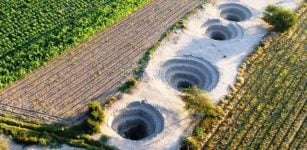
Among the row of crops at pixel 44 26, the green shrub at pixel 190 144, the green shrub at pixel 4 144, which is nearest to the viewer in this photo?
the green shrub at pixel 4 144

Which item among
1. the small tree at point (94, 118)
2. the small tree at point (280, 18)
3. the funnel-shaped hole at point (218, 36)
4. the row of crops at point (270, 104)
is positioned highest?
the small tree at point (280, 18)

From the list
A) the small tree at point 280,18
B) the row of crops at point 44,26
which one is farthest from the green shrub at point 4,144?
the small tree at point 280,18

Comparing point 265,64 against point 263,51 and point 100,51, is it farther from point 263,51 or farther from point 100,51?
point 100,51

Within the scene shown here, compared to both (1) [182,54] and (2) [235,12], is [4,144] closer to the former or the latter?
(1) [182,54]

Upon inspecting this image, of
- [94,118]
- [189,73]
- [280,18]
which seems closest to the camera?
[94,118]

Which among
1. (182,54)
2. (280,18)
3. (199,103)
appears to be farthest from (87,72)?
(280,18)

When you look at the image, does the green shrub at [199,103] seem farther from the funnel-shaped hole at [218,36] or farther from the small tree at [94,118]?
the funnel-shaped hole at [218,36]

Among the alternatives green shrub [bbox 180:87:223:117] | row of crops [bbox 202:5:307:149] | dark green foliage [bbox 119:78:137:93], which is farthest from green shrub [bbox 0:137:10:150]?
row of crops [bbox 202:5:307:149]
